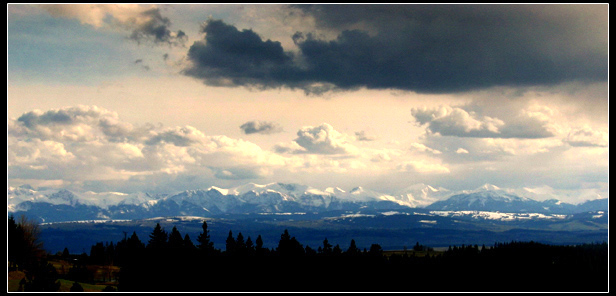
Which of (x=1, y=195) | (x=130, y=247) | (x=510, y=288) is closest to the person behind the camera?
(x=1, y=195)

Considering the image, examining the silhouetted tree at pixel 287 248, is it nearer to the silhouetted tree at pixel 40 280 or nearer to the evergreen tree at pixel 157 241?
the evergreen tree at pixel 157 241

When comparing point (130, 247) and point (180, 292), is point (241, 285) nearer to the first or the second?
point (180, 292)

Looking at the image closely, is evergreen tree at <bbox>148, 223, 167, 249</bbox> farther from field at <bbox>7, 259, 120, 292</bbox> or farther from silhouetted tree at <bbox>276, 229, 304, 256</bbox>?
silhouetted tree at <bbox>276, 229, 304, 256</bbox>

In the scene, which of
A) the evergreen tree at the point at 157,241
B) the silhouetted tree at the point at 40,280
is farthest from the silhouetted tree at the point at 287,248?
the silhouetted tree at the point at 40,280

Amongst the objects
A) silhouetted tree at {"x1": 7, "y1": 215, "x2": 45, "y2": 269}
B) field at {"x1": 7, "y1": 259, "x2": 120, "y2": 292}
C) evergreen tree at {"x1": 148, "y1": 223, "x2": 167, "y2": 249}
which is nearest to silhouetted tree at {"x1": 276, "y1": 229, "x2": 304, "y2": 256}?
evergreen tree at {"x1": 148, "y1": 223, "x2": 167, "y2": 249}

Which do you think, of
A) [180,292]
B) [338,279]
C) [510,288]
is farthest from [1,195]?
[510,288]

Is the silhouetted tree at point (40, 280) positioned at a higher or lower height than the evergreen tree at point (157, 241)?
lower

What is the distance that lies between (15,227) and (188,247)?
1508 inches

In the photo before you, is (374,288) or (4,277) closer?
(4,277)

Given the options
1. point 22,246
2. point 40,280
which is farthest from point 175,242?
point 40,280

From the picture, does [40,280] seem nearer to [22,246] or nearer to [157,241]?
[22,246]

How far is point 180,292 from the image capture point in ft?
432

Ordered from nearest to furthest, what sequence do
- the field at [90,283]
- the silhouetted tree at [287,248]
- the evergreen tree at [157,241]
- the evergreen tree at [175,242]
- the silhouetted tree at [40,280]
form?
1. the silhouetted tree at [40,280]
2. the field at [90,283]
3. the evergreen tree at [175,242]
4. the evergreen tree at [157,241]
5. the silhouetted tree at [287,248]

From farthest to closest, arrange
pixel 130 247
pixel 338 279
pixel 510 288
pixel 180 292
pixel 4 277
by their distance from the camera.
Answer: pixel 510 288 → pixel 338 279 → pixel 130 247 → pixel 180 292 → pixel 4 277
